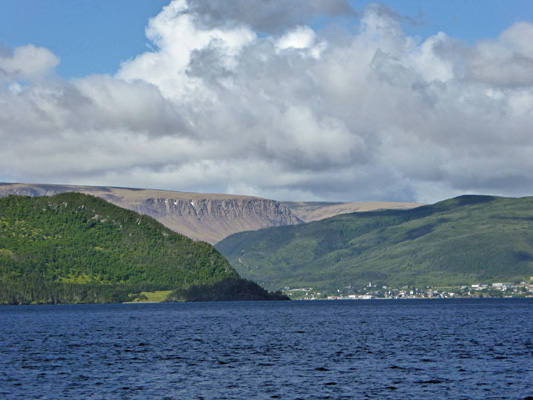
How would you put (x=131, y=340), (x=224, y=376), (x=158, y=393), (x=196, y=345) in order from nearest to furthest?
(x=158, y=393) < (x=224, y=376) < (x=196, y=345) < (x=131, y=340)

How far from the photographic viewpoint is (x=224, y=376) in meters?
112

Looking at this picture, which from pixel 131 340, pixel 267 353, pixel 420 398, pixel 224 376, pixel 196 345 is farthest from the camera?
pixel 131 340

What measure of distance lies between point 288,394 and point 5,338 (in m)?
120

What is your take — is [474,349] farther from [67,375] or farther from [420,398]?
[67,375]

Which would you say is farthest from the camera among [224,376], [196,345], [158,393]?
[196,345]

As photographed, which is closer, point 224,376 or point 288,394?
point 288,394

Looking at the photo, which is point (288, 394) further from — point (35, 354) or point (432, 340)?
point (432, 340)

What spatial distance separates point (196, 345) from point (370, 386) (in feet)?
234

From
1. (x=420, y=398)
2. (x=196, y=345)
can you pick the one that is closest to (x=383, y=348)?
(x=196, y=345)

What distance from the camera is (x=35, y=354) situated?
480 feet

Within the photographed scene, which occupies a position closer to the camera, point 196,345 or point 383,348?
point 383,348

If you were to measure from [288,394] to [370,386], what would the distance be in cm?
1218

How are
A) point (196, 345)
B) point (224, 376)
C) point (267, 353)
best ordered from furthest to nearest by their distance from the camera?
point (196, 345) < point (267, 353) < point (224, 376)

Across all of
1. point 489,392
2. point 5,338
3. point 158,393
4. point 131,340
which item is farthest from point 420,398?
point 5,338
